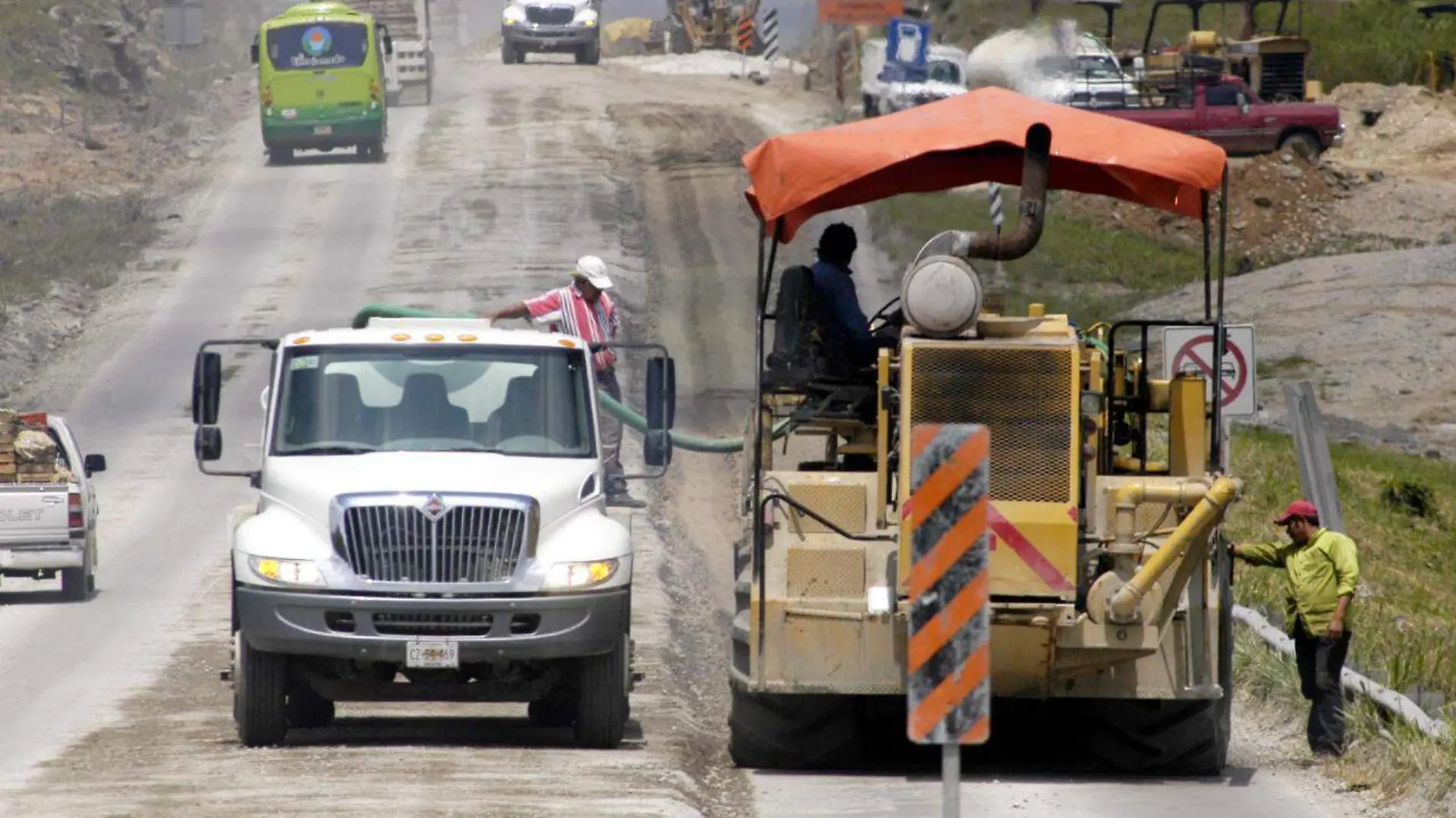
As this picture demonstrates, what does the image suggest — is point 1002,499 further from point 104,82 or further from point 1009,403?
point 104,82

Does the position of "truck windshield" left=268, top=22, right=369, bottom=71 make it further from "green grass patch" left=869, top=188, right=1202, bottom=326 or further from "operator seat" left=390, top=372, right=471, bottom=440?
"operator seat" left=390, top=372, right=471, bottom=440

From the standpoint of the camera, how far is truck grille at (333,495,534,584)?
12031 millimetres

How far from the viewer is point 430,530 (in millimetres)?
12031

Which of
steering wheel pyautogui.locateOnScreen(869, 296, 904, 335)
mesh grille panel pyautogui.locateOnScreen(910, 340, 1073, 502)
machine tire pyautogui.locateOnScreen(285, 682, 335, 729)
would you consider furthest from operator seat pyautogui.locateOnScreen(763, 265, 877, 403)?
machine tire pyautogui.locateOnScreen(285, 682, 335, 729)

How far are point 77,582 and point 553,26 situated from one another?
4264cm

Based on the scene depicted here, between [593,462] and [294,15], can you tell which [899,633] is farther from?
[294,15]

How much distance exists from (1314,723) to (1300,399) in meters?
3.15

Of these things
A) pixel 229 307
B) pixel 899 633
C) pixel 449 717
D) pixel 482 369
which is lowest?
pixel 229 307

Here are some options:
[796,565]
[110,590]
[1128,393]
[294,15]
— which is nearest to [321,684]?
[796,565]

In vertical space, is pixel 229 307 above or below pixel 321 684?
below

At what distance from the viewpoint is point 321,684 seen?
1255cm

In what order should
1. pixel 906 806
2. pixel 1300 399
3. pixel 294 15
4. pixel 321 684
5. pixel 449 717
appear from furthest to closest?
pixel 294 15 → pixel 1300 399 → pixel 449 717 → pixel 321 684 → pixel 906 806

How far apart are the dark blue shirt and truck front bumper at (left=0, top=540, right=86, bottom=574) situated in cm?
962

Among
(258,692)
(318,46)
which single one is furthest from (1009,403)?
(318,46)
